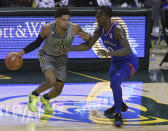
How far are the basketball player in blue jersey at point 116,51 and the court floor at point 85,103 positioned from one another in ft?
1.52

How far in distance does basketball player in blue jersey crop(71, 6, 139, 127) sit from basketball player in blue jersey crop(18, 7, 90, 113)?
24 centimetres

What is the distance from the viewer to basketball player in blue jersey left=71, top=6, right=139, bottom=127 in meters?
6.35

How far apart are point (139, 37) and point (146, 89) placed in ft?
8.09

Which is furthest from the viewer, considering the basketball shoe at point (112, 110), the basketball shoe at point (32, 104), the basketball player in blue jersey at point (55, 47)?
the basketball shoe at point (112, 110)

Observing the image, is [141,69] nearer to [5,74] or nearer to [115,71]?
[5,74]

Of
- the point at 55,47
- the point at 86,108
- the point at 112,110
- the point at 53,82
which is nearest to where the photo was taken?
the point at 53,82

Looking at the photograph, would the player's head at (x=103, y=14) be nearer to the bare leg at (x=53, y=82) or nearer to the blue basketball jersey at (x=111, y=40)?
the blue basketball jersey at (x=111, y=40)

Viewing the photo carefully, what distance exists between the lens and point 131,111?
7250 millimetres

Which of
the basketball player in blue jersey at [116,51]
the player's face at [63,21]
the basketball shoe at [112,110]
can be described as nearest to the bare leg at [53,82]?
the basketball player in blue jersey at [116,51]

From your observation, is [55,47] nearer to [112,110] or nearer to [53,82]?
[53,82]

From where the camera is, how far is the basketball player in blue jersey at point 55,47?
21.7ft

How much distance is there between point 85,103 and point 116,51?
181cm

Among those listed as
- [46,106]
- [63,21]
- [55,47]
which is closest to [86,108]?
[46,106]

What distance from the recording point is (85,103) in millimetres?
7762
